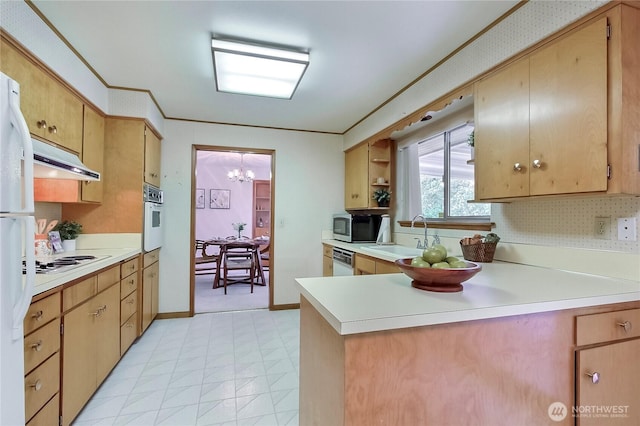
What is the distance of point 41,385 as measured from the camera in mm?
1369

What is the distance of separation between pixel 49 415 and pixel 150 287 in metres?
1.77

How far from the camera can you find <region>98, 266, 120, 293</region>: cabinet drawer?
1989 millimetres

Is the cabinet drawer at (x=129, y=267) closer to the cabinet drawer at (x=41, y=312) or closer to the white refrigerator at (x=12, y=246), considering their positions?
the cabinet drawer at (x=41, y=312)

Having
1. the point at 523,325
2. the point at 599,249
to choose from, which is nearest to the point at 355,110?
the point at 599,249

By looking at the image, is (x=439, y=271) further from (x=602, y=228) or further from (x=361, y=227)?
(x=361, y=227)

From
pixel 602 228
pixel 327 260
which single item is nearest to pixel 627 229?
pixel 602 228

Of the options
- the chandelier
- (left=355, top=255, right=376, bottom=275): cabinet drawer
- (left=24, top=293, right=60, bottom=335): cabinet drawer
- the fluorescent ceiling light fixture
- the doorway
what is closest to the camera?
(left=24, top=293, right=60, bottom=335): cabinet drawer

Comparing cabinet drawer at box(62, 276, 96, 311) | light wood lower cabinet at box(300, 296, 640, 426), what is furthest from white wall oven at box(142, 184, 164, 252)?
light wood lower cabinet at box(300, 296, 640, 426)

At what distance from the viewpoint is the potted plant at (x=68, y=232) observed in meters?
2.45

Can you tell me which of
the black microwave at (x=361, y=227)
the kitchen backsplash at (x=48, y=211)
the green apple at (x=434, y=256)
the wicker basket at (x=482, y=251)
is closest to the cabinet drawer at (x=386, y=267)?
the wicker basket at (x=482, y=251)

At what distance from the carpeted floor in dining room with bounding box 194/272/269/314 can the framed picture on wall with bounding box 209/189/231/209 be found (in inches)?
89.5

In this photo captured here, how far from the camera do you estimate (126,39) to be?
2012 mm

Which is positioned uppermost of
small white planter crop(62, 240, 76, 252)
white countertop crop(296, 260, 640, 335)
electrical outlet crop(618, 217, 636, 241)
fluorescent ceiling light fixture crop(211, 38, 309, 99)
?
fluorescent ceiling light fixture crop(211, 38, 309, 99)

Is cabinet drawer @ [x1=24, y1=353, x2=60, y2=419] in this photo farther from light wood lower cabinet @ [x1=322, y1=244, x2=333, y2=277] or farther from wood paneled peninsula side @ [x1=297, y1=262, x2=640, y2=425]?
light wood lower cabinet @ [x1=322, y1=244, x2=333, y2=277]
